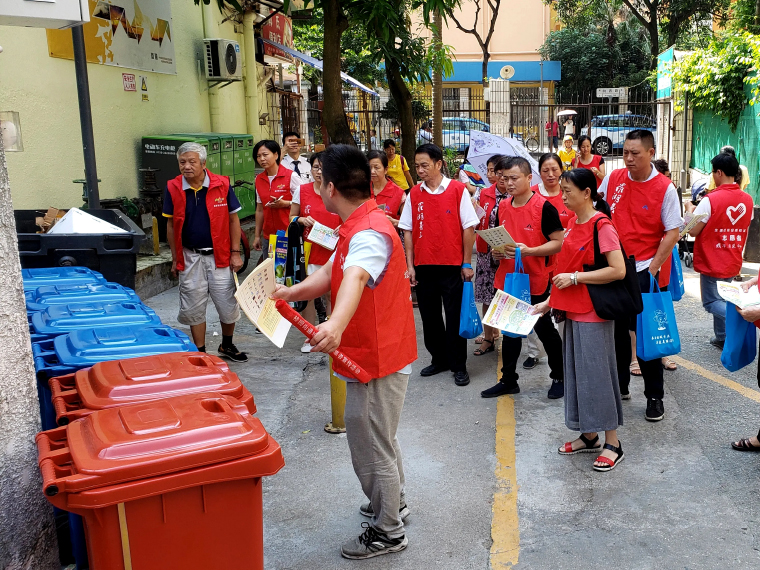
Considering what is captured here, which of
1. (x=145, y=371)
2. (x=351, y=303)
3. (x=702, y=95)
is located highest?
(x=702, y=95)

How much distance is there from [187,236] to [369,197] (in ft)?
10.2

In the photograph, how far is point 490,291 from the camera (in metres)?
6.30

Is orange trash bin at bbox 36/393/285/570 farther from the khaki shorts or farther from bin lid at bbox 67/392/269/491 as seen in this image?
the khaki shorts

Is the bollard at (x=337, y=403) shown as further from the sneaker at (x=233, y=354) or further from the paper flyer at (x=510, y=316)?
the sneaker at (x=233, y=354)

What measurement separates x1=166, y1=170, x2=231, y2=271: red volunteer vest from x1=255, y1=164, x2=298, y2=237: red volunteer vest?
1.12 metres

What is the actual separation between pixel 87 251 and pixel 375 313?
2.95m

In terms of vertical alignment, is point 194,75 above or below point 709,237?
above

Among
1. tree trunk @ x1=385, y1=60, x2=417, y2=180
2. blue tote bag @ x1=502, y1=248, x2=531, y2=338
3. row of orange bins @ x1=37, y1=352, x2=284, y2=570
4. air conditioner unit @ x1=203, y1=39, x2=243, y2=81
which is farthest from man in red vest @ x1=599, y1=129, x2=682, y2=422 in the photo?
air conditioner unit @ x1=203, y1=39, x2=243, y2=81

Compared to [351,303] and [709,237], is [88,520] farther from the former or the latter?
[709,237]

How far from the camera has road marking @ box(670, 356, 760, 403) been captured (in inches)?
210

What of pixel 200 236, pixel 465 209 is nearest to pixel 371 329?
pixel 465 209

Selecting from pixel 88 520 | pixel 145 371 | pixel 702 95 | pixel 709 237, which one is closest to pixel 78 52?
pixel 145 371

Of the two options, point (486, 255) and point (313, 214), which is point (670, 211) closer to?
point (486, 255)

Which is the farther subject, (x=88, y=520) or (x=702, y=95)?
(x=702, y=95)
